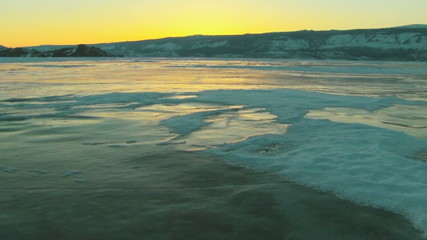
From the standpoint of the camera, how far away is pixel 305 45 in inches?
6220

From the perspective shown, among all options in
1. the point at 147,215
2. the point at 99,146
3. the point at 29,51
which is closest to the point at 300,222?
the point at 147,215

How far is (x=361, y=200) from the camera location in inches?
169

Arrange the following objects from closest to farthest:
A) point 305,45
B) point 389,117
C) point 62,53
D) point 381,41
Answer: point 389,117 → point 62,53 → point 381,41 → point 305,45

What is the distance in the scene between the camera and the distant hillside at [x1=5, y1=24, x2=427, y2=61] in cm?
12850

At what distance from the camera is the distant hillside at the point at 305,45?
12850 centimetres

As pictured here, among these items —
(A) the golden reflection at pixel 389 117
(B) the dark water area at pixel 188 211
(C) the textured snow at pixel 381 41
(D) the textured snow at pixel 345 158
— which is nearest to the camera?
(B) the dark water area at pixel 188 211

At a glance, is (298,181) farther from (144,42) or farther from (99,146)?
(144,42)

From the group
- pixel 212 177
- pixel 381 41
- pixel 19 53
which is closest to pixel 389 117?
pixel 212 177

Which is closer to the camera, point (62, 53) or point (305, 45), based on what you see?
point (62, 53)

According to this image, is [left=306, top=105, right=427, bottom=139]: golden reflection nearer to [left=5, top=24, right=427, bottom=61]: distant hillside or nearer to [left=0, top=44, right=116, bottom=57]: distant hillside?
[left=0, top=44, right=116, bottom=57]: distant hillside

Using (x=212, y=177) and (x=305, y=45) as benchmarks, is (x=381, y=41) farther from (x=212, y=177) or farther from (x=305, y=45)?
(x=212, y=177)

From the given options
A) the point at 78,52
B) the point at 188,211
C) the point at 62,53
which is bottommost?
the point at 188,211

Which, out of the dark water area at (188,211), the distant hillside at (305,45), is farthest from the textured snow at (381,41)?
the dark water area at (188,211)

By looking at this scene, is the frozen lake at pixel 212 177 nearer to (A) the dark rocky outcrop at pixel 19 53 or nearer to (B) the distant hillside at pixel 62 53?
(B) the distant hillside at pixel 62 53
